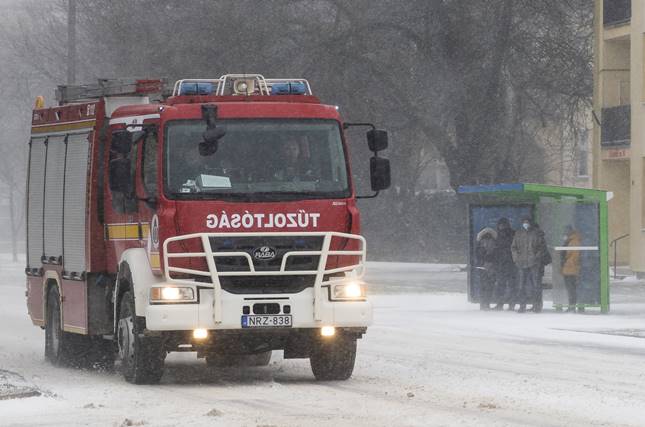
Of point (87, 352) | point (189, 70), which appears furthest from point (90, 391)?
point (189, 70)

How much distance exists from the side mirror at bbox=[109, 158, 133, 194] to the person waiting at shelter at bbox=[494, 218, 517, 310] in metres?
14.0

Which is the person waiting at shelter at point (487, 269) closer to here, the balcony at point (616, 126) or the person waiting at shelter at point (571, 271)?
the person waiting at shelter at point (571, 271)

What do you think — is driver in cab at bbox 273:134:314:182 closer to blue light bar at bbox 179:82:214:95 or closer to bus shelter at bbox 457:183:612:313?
blue light bar at bbox 179:82:214:95

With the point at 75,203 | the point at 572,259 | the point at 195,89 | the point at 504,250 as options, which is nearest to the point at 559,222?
the point at 504,250

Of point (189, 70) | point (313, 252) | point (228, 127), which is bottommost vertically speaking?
point (313, 252)

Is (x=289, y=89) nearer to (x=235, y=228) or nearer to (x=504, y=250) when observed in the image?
(x=235, y=228)

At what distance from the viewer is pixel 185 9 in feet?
144

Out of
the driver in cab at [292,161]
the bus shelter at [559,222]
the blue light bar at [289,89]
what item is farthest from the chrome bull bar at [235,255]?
the bus shelter at [559,222]

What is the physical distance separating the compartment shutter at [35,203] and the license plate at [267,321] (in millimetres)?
4824

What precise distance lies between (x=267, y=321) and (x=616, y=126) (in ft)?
108

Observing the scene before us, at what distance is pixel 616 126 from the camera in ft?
152

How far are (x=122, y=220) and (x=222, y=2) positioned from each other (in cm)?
2772

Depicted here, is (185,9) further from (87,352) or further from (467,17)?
(87,352)

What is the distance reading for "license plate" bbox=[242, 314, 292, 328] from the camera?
1470 centimetres
